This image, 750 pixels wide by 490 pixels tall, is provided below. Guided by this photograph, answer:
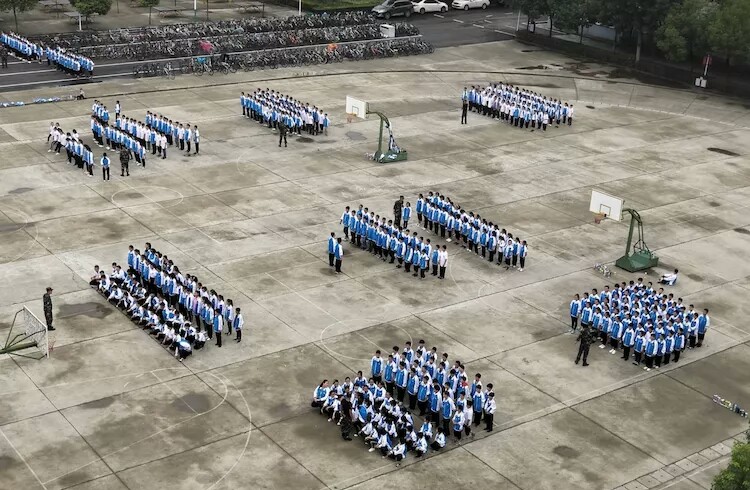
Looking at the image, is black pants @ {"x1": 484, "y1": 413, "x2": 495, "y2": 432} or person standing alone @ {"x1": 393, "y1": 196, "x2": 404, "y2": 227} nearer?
black pants @ {"x1": 484, "y1": 413, "x2": 495, "y2": 432}

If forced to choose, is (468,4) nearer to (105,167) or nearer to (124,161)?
(124,161)

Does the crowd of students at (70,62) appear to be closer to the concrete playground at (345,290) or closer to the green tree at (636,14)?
the concrete playground at (345,290)

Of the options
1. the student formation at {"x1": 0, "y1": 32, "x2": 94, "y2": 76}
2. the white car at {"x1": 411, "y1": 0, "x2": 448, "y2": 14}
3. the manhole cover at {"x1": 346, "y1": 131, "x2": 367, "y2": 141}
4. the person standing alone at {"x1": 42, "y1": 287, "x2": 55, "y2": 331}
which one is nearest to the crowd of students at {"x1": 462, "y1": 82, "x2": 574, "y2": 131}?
the manhole cover at {"x1": 346, "y1": 131, "x2": 367, "y2": 141}

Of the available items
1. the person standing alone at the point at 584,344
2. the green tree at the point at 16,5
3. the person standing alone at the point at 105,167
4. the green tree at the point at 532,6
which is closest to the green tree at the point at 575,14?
the green tree at the point at 532,6

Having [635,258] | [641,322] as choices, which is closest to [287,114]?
[635,258]

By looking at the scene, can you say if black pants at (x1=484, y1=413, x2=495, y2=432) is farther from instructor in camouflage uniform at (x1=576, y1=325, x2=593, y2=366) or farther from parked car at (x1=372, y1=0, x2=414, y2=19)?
parked car at (x1=372, y1=0, x2=414, y2=19)

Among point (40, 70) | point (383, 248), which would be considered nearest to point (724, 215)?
point (383, 248)
